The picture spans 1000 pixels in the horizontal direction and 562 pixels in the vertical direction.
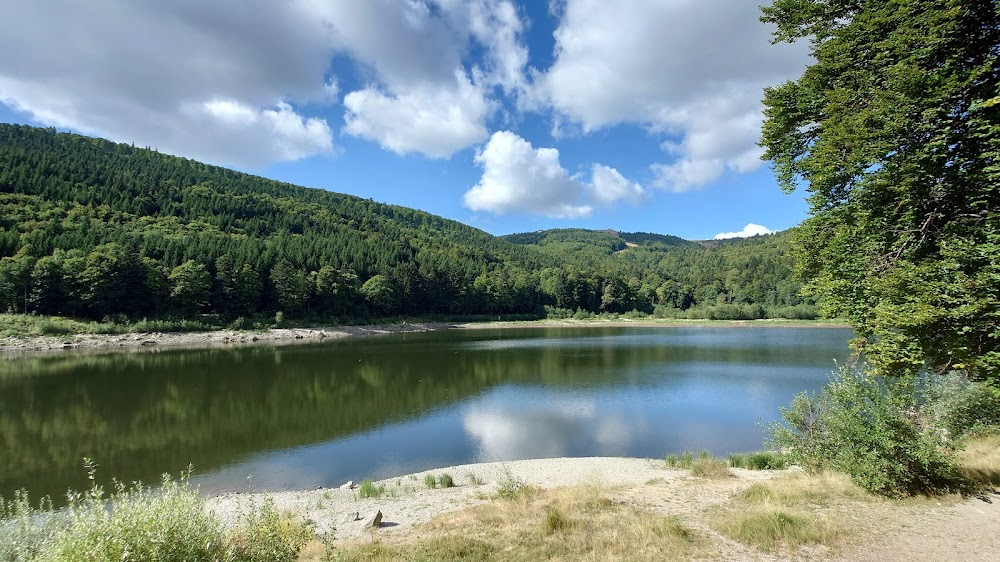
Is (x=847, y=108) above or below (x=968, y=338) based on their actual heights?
above

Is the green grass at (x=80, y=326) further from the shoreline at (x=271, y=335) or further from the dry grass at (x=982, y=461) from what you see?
the dry grass at (x=982, y=461)

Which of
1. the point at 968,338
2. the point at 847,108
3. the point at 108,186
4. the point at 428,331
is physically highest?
the point at 108,186

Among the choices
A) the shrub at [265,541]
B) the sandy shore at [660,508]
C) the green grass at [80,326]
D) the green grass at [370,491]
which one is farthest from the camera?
the green grass at [80,326]

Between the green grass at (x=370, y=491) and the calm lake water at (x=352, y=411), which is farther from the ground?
the green grass at (x=370, y=491)

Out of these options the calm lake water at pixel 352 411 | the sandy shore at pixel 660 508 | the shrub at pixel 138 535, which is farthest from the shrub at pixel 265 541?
the calm lake water at pixel 352 411

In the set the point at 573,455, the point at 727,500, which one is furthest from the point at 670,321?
the point at 727,500

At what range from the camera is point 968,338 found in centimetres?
808

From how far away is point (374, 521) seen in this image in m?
9.15

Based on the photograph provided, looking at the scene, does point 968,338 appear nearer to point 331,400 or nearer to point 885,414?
point 885,414

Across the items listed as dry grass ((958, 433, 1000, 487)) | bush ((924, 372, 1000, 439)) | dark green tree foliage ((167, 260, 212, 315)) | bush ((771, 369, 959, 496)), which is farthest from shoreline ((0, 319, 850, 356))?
dry grass ((958, 433, 1000, 487))

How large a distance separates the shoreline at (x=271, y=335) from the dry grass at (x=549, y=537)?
1999 inches

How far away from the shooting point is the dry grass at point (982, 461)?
845 centimetres

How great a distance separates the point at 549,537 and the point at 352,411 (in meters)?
17.5

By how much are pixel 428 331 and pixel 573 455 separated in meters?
60.8
